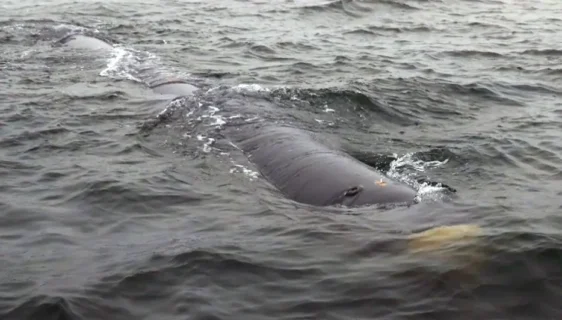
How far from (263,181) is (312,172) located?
2.60 feet

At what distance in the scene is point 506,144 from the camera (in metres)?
11.0

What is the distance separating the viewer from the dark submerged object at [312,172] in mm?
8062

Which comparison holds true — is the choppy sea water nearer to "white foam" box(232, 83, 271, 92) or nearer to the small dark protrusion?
"white foam" box(232, 83, 271, 92)

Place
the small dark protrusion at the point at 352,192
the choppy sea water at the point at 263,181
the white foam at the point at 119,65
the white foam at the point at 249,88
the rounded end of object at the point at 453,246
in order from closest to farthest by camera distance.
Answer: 1. the choppy sea water at the point at 263,181
2. the rounded end of object at the point at 453,246
3. the small dark protrusion at the point at 352,192
4. the white foam at the point at 249,88
5. the white foam at the point at 119,65

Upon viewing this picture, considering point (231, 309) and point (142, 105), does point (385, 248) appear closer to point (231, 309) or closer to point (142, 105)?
point (231, 309)

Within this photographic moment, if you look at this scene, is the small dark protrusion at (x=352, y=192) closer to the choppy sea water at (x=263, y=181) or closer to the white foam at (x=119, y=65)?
the choppy sea water at (x=263, y=181)

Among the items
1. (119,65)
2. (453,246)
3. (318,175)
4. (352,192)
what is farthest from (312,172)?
(119,65)

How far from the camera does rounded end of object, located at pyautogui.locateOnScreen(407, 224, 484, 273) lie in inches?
260

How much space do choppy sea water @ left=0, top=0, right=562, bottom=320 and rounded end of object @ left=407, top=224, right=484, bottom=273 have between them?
0.13 ft

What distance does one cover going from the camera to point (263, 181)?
8.97m

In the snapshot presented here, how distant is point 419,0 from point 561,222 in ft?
69.3

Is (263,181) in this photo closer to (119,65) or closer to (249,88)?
(249,88)

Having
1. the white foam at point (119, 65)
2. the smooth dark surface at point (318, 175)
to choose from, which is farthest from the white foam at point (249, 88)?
the smooth dark surface at point (318, 175)

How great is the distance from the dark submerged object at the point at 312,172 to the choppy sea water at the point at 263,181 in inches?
9.7
